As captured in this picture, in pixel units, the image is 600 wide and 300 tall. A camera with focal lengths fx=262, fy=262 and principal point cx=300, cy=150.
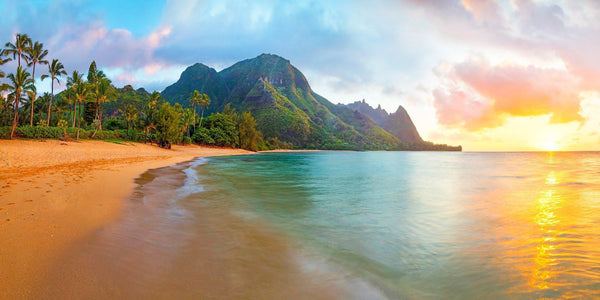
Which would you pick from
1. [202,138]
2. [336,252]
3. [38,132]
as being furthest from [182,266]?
[202,138]

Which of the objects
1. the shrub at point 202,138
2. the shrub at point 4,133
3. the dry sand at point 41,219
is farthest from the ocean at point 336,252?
the shrub at point 202,138

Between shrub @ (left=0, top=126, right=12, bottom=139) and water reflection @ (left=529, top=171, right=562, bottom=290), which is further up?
shrub @ (left=0, top=126, right=12, bottom=139)

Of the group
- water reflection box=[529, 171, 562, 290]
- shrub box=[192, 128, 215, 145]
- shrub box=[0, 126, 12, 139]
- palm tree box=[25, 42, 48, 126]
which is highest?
palm tree box=[25, 42, 48, 126]

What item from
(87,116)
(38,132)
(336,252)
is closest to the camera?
(336,252)

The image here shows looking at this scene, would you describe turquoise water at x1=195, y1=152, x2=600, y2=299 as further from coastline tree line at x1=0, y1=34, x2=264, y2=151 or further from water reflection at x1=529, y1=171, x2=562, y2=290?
coastline tree line at x1=0, y1=34, x2=264, y2=151

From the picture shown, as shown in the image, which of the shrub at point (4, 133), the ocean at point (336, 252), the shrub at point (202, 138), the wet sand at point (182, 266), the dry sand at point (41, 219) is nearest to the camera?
the wet sand at point (182, 266)

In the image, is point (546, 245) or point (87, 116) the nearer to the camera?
point (546, 245)

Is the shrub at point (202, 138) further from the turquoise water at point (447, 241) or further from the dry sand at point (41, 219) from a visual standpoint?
the turquoise water at point (447, 241)

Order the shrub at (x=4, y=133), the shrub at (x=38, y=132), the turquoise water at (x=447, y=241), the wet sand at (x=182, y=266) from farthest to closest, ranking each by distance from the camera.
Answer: the shrub at (x=38, y=132) < the shrub at (x=4, y=133) < the turquoise water at (x=447, y=241) < the wet sand at (x=182, y=266)

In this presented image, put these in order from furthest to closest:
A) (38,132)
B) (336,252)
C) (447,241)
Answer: (38,132)
(447,241)
(336,252)

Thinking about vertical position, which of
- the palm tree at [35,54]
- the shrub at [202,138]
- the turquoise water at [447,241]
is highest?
the palm tree at [35,54]

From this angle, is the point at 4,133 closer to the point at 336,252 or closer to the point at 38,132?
the point at 38,132

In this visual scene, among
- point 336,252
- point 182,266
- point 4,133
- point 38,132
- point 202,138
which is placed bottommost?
point 336,252

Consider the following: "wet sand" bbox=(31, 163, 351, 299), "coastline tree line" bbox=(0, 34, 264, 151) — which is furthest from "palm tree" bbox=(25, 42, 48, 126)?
"wet sand" bbox=(31, 163, 351, 299)
